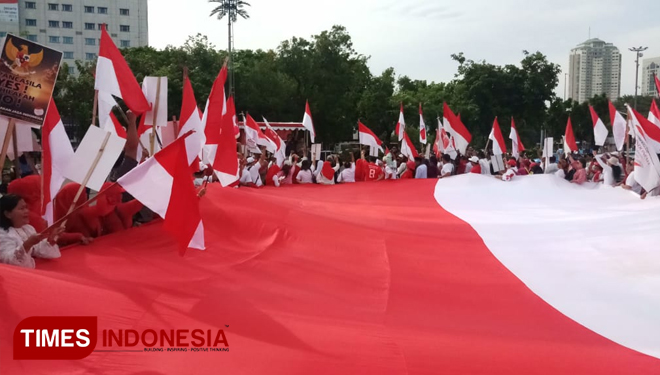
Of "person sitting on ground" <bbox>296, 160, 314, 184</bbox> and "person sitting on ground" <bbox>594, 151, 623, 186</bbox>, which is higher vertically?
"person sitting on ground" <bbox>594, 151, 623, 186</bbox>

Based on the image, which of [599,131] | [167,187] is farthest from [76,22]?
[167,187]

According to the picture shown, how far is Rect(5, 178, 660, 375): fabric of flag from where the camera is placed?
3561 millimetres

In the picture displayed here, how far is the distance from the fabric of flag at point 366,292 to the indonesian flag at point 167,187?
0.49m

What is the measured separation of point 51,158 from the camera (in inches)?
203

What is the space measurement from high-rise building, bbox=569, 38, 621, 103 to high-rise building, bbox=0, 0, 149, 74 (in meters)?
67.2

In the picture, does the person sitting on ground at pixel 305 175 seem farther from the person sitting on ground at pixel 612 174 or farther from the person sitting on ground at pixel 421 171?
the person sitting on ground at pixel 612 174

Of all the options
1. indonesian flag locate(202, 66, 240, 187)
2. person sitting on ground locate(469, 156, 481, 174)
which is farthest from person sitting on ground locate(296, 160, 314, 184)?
indonesian flag locate(202, 66, 240, 187)

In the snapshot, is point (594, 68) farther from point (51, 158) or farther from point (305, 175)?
point (51, 158)

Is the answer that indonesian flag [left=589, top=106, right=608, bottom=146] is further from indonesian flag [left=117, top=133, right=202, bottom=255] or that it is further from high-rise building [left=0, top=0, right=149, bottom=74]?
high-rise building [left=0, top=0, right=149, bottom=74]

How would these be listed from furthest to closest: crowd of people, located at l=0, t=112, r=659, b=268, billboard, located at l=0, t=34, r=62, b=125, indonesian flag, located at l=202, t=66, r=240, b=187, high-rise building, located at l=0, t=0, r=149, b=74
Result: high-rise building, located at l=0, t=0, r=149, b=74
indonesian flag, located at l=202, t=66, r=240, b=187
billboard, located at l=0, t=34, r=62, b=125
crowd of people, located at l=0, t=112, r=659, b=268

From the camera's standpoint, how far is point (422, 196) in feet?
36.8

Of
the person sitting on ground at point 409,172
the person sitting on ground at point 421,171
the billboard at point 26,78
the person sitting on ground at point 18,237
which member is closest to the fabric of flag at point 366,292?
the person sitting on ground at point 18,237

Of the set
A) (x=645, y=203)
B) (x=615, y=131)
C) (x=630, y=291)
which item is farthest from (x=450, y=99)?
(x=630, y=291)

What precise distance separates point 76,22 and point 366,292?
98117 millimetres
